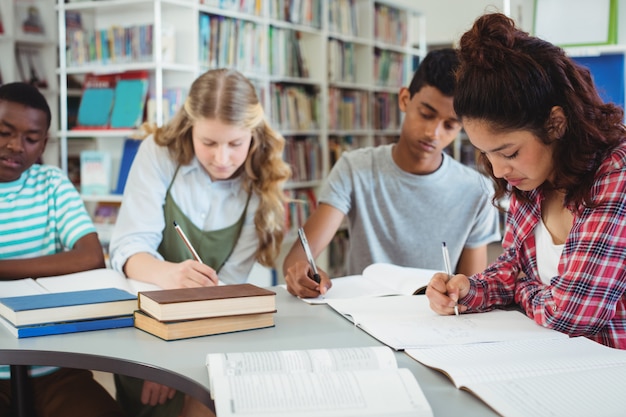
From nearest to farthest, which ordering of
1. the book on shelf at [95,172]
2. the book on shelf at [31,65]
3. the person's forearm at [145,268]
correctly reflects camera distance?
the person's forearm at [145,268]
the book on shelf at [95,172]
the book on shelf at [31,65]

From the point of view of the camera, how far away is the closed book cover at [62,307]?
128cm

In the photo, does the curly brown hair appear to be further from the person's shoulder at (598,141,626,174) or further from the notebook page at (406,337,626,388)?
the notebook page at (406,337,626,388)

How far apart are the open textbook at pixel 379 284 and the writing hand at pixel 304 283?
0.02m

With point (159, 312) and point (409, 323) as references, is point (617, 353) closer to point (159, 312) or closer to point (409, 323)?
point (409, 323)

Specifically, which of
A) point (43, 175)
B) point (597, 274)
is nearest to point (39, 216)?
point (43, 175)

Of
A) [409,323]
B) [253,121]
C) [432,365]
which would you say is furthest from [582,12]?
[432,365]

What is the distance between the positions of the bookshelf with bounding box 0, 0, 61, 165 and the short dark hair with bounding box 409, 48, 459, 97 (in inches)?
110

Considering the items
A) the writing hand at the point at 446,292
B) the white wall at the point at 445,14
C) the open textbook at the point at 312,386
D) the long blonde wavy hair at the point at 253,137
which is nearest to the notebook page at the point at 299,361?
the open textbook at the point at 312,386

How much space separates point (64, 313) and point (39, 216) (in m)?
0.69

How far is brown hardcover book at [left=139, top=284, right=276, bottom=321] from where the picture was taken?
1.24 m

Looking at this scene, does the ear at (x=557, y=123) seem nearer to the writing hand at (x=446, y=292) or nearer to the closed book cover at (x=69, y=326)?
the writing hand at (x=446, y=292)

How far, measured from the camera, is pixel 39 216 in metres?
1.92

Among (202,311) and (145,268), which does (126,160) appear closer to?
(145,268)

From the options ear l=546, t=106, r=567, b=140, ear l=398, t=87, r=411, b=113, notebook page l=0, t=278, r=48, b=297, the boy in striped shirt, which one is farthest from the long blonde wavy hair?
ear l=546, t=106, r=567, b=140
